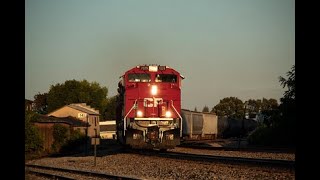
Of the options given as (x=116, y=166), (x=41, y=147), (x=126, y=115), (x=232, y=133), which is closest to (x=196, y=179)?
(x=116, y=166)

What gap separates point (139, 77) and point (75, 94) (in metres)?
86.1

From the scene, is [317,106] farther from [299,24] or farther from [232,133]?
[232,133]

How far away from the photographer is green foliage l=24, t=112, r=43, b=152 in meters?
28.5

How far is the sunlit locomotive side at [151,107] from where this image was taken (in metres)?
19.3

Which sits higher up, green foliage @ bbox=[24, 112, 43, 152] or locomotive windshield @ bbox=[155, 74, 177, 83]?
locomotive windshield @ bbox=[155, 74, 177, 83]

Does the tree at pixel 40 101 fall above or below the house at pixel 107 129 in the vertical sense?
above

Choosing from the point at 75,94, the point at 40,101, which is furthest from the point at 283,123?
the point at 40,101

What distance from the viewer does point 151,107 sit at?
64.7 feet

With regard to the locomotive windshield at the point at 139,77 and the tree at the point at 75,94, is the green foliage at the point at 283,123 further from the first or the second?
the tree at the point at 75,94

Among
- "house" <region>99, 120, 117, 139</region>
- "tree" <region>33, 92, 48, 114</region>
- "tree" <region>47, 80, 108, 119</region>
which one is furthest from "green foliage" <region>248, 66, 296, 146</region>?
"tree" <region>33, 92, 48, 114</region>

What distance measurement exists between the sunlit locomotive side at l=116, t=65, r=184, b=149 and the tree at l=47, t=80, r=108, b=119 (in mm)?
85304

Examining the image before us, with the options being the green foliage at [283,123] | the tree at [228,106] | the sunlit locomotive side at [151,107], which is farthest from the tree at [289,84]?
the tree at [228,106]

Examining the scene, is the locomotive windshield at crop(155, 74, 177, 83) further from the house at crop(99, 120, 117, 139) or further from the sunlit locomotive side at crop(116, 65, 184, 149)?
the house at crop(99, 120, 117, 139)

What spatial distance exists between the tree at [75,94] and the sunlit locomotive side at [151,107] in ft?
280
